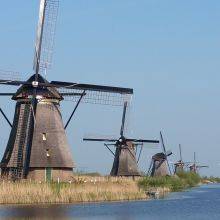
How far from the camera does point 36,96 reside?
3325 centimetres

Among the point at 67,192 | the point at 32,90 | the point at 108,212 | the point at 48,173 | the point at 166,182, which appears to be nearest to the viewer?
the point at 108,212

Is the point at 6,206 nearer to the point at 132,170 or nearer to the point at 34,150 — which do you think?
the point at 34,150

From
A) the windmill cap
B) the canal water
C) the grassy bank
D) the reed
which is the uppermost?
the windmill cap

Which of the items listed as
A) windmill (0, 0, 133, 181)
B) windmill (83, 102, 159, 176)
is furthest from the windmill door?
windmill (83, 102, 159, 176)

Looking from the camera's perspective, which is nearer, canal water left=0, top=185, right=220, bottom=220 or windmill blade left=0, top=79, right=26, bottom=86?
canal water left=0, top=185, right=220, bottom=220

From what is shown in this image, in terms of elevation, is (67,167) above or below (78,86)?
below

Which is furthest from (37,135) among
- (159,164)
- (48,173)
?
(159,164)

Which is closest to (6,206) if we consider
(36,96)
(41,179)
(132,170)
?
(41,179)

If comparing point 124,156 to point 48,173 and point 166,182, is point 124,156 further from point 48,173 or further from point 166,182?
point 48,173

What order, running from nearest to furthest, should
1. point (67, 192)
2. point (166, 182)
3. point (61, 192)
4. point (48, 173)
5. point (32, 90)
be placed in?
point (61, 192) < point (67, 192) < point (48, 173) < point (32, 90) < point (166, 182)

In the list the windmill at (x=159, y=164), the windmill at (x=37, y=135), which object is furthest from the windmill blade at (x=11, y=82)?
the windmill at (x=159, y=164)

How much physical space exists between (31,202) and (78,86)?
30.2 feet

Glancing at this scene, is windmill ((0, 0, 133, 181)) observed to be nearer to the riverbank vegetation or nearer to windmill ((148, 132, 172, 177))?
the riverbank vegetation

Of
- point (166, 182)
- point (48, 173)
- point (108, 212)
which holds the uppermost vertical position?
point (48, 173)
